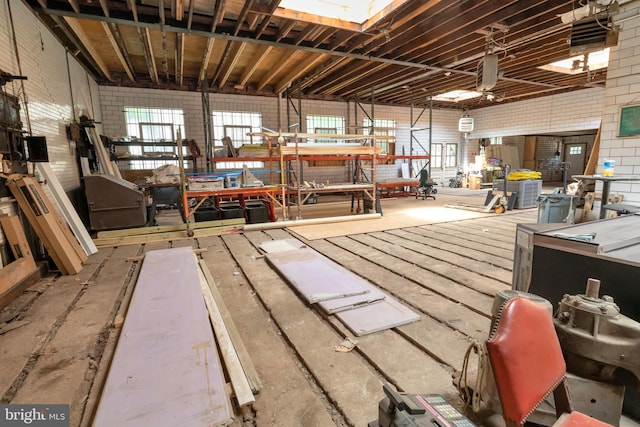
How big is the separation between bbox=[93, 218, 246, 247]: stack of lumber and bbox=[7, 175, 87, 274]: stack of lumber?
3.66 ft

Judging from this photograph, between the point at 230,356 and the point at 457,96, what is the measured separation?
13260 mm

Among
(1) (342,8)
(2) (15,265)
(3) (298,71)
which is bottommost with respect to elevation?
(2) (15,265)

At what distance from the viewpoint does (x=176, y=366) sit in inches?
63.4

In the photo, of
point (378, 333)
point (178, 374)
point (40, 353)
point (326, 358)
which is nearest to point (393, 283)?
point (378, 333)

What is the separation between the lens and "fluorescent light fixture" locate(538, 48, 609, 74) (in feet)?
23.9

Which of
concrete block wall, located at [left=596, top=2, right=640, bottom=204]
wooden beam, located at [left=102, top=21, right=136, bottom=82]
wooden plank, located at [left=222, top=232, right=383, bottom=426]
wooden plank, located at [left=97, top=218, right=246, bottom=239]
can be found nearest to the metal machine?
wooden plank, located at [left=222, top=232, right=383, bottom=426]

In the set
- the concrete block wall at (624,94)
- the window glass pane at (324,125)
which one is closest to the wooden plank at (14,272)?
the concrete block wall at (624,94)

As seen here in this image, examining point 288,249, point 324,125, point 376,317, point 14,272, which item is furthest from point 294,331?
point 324,125

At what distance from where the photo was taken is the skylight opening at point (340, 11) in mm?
4488

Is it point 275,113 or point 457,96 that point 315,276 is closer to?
point 275,113

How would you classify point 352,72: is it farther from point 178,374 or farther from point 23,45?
point 178,374

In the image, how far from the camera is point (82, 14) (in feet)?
14.5

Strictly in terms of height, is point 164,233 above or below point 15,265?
below

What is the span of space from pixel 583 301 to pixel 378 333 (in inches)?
45.2
